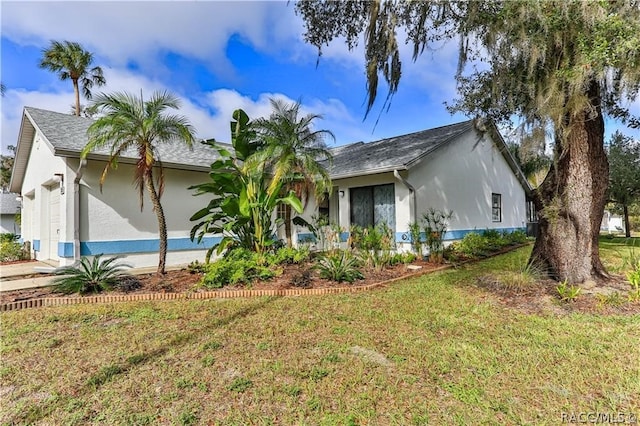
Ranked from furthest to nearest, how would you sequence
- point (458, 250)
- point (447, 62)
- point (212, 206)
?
point (458, 250) < point (212, 206) < point (447, 62)

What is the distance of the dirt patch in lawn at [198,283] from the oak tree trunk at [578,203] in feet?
10.0

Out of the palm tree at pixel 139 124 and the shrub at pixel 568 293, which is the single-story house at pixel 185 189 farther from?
the shrub at pixel 568 293

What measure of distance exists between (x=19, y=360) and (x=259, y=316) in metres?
2.75

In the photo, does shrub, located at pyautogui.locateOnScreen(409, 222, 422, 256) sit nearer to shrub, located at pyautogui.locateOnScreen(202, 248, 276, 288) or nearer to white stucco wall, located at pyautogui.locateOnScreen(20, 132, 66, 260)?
shrub, located at pyautogui.locateOnScreen(202, 248, 276, 288)

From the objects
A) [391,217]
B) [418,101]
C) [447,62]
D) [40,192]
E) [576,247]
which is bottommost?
[576,247]

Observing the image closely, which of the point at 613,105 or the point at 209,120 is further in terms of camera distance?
the point at 209,120

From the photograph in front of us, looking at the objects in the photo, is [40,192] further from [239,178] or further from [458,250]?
[458,250]

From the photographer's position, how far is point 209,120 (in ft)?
63.9

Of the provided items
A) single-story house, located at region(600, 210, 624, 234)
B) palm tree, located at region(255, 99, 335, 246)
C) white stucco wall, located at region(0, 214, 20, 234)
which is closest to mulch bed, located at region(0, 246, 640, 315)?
palm tree, located at region(255, 99, 335, 246)

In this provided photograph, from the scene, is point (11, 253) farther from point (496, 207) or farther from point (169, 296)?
point (496, 207)

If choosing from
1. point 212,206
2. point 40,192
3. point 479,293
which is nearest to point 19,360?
point 212,206

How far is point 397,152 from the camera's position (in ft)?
38.5

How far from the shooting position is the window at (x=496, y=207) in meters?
14.5

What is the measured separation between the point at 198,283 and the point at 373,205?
22.8 ft
